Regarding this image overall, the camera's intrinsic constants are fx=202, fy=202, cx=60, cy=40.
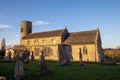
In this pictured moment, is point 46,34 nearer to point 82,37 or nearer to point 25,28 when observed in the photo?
point 25,28

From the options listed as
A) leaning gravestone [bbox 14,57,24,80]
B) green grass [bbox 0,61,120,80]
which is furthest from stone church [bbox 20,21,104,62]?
leaning gravestone [bbox 14,57,24,80]

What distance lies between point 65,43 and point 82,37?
20.4 ft

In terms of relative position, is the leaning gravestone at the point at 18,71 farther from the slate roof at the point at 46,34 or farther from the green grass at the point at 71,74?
the slate roof at the point at 46,34

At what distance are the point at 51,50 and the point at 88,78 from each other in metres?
50.4

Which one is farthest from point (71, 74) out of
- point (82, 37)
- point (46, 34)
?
point (46, 34)

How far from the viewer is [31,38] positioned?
81.6m

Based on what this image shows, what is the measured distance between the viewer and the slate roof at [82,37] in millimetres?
63434

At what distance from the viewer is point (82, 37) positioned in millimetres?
66938

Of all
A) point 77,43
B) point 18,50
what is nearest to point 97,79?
point 77,43

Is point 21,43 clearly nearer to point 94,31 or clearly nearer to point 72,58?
point 72,58

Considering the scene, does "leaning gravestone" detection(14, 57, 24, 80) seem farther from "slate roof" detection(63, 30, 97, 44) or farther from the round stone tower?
the round stone tower

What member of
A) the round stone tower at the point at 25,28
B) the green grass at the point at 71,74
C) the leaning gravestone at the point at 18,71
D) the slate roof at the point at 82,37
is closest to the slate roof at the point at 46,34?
the round stone tower at the point at 25,28

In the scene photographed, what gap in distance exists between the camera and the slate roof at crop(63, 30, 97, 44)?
63.4m

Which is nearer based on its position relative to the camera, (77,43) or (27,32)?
(77,43)
